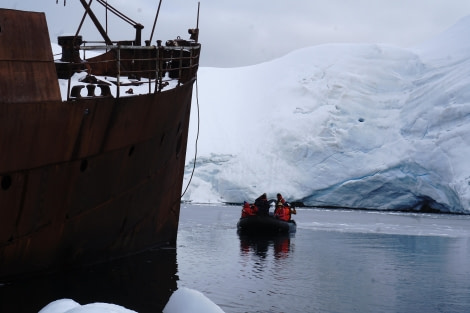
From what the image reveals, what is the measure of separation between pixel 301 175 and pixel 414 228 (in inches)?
410

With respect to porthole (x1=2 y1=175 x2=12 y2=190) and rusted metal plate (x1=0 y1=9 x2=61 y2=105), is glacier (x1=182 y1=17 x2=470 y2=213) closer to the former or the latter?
rusted metal plate (x1=0 y1=9 x2=61 y2=105)

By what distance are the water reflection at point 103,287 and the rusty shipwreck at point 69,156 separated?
20cm

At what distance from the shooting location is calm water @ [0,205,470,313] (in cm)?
910

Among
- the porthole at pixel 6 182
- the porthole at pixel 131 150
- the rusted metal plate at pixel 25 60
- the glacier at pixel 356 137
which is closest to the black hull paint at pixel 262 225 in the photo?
the porthole at pixel 131 150

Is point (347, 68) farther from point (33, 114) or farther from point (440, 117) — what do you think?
point (33, 114)

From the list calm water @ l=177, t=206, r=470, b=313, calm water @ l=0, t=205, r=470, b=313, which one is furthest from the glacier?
calm water @ l=0, t=205, r=470, b=313

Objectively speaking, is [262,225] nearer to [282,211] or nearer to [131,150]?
[282,211]

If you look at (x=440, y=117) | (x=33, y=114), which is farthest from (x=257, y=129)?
(x=33, y=114)

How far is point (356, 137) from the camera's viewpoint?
35.2 m

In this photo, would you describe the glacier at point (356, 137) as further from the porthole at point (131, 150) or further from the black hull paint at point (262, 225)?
the porthole at point (131, 150)

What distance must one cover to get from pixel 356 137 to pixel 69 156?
27.6 meters

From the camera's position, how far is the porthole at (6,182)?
26.2 ft

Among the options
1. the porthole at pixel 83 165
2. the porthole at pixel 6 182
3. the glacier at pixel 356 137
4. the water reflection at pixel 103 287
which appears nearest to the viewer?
the porthole at pixel 6 182

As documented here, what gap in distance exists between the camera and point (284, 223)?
2047 cm
